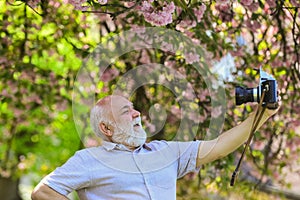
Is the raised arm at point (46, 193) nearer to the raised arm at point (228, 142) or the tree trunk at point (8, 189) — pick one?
the raised arm at point (228, 142)

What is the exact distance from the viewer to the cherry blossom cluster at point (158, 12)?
3471 mm

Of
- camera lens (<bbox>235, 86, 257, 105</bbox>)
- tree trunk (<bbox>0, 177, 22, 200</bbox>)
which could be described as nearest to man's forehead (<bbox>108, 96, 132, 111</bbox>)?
camera lens (<bbox>235, 86, 257, 105</bbox>)

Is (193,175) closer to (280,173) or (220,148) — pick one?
(280,173)

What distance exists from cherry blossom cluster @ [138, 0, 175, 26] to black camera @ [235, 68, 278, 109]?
0.75 meters

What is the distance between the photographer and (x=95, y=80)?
16.0 feet

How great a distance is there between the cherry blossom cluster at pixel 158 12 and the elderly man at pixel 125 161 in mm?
622

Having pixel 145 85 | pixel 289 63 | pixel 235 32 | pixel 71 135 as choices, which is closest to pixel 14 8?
pixel 145 85

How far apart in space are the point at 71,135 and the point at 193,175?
400cm

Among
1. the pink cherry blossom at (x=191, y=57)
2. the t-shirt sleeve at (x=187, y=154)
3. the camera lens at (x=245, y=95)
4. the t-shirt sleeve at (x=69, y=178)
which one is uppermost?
the pink cherry blossom at (x=191, y=57)

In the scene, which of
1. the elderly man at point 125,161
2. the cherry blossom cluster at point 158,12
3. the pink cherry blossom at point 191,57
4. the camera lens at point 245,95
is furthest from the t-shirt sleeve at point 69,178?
the pink cherry blossom at point 191,57

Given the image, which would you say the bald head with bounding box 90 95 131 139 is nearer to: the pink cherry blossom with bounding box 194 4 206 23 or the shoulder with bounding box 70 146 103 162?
the shoulder with bounding box 70 146 103 162

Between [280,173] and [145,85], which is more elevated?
[145,85]

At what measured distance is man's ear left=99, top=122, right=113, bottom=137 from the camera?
302cm

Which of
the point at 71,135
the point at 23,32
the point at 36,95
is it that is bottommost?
the point at 71,135
